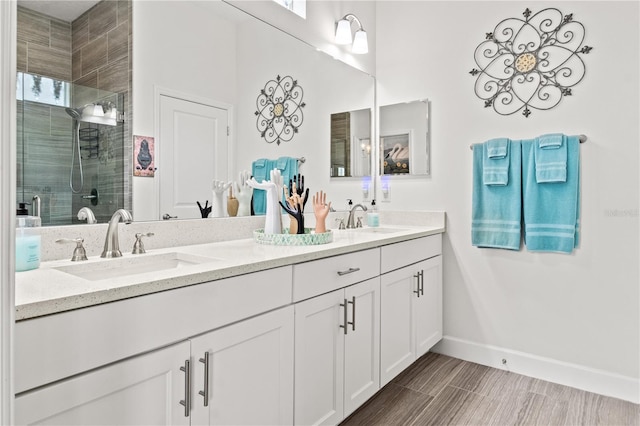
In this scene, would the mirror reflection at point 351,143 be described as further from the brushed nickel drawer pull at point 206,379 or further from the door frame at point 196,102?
the brushed nickel drawer pull at point 206,379

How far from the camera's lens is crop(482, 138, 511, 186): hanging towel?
2396 mm

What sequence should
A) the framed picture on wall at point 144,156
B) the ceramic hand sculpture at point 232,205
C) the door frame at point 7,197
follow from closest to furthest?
the door frame at point 7,197
the framed picture on wall at point 144,156
the ceramic hand sculpture at point 232,205

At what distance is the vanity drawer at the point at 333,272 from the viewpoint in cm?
A: 150

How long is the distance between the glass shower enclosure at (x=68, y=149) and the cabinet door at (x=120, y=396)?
70 cm

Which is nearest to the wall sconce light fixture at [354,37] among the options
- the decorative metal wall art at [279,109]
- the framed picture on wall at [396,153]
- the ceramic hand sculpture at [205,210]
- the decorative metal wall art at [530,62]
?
the decorative metal wall art at [279,109]

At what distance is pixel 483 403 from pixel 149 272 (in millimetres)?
1828

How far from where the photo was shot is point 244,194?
2047 mm

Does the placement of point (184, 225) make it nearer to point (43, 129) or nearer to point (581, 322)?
point (43, 129)

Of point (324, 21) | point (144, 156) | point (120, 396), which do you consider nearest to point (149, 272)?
point (120, 396)

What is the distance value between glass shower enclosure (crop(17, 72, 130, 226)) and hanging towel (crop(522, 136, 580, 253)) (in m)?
2.16

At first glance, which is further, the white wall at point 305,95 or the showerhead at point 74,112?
the white wall at point 305,95

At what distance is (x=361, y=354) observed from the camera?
1.85m

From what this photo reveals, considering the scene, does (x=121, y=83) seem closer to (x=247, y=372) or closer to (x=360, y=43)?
(x=247, y=372)

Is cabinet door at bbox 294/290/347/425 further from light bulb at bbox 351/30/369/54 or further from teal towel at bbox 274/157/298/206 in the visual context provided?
light bulb at bbox 351/30/369/54
